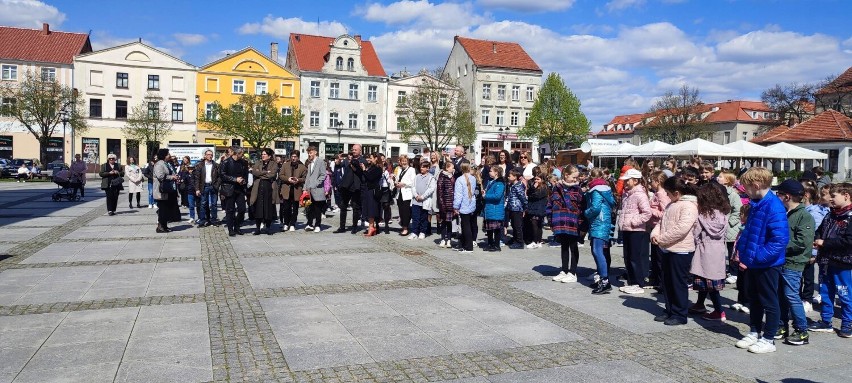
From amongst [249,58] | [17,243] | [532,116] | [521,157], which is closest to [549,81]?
[532,116]

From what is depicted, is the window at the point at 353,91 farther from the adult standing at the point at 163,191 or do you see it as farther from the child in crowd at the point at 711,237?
the child in crowd at the point at 711,237

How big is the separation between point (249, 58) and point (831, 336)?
56.4 m

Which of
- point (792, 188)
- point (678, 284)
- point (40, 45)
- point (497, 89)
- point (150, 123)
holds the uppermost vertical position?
point (40, 45)

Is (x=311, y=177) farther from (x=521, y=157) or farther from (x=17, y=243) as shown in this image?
(x=17, y=243)

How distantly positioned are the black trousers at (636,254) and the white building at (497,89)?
55.3 metres

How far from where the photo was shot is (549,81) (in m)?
59.4

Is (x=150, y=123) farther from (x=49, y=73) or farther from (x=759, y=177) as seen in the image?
(x=759, y=177)

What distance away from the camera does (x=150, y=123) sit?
5206 cm

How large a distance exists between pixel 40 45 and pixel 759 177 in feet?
210

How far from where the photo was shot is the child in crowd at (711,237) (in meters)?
6.65

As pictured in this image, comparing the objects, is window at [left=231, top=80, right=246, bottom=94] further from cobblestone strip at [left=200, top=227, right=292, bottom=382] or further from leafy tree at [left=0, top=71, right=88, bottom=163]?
A: cobblestone strip at [left=200, top=227, right=292, bottom=382]

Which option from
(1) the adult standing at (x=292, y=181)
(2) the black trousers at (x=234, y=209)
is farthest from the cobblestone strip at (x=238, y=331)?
(1) the adult standing at (x=292, y=181)

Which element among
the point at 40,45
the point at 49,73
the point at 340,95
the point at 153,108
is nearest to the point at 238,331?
the point at 153,108

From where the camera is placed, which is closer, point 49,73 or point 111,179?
point 111,179
